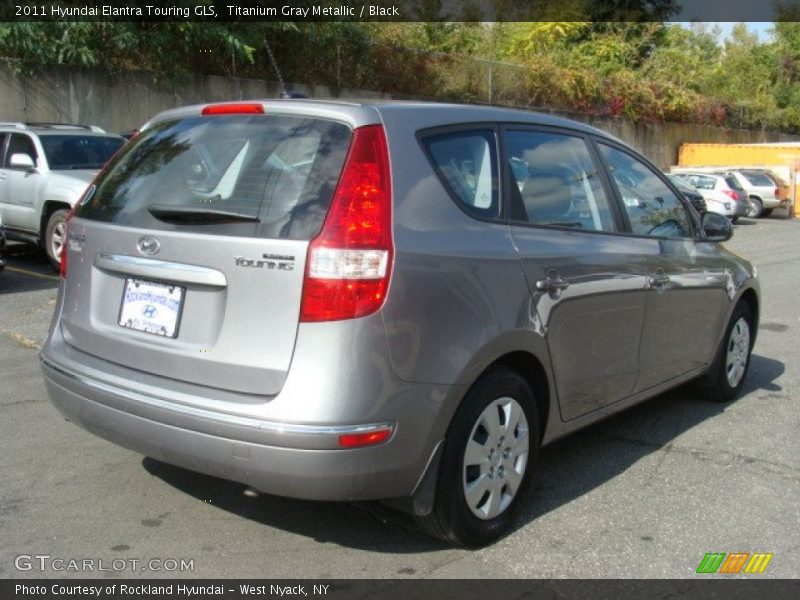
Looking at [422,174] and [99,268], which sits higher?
[422,174]

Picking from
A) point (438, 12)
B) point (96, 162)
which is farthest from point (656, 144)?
point (96, 162)

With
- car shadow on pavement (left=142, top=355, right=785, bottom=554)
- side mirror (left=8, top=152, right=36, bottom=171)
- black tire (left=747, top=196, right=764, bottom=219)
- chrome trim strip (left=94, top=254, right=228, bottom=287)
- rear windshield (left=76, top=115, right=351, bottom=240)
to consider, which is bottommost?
black tire (left=747, top=196, right=764, bottom=219)

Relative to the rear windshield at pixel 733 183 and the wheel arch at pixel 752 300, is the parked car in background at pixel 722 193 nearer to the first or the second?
the rear windshield at pixel 733 183

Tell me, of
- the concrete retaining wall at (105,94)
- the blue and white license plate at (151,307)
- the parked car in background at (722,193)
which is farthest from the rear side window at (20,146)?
the parked car in background at (722,193)

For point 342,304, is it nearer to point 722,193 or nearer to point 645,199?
point 645,199

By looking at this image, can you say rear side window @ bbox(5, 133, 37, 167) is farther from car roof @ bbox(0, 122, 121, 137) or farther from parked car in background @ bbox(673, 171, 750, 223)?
parked car in background @ bbox(673, 171, 750, 223)

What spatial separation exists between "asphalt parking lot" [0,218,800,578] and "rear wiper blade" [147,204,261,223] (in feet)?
4.33

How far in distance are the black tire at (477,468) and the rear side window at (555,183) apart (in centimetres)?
75

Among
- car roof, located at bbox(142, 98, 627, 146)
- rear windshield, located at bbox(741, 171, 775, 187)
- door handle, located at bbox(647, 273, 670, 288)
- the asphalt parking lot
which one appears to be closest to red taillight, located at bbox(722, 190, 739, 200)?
rear windshield, located at bbox(741, 171, 775, 187)

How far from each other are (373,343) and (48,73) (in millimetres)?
14318

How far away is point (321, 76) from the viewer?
20047 mm

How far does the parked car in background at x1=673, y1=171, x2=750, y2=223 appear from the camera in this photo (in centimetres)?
2438
